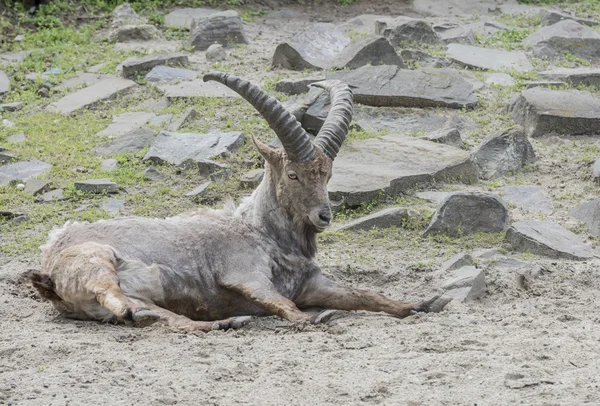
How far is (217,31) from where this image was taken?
1502 centimetres

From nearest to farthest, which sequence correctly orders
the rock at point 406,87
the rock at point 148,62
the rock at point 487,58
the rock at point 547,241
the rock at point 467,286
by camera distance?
1. the rock at point 467,286
2. the rock at point 547,241
3. the rock at point 406,87
4. the rock at point 148,62
5. the rock at point 487,58

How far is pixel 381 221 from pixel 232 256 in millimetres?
2183

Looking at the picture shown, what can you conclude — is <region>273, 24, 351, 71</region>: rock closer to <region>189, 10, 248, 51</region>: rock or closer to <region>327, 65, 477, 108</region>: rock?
<region>327, 65, 477, 108</region>: rock

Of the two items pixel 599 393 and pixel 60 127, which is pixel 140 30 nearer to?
pixel 60 127

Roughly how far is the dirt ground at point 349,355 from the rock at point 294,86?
4.53 m

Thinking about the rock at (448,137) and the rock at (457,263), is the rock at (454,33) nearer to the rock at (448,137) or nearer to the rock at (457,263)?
the rock at (448,137)

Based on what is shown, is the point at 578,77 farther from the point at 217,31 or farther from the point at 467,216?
the point at 217,31

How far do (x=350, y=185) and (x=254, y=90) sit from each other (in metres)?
2.48

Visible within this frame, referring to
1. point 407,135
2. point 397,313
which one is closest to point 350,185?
point 407,135

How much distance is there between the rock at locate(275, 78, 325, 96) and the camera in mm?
12586

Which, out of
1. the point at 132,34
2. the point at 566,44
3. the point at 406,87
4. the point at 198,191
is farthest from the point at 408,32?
the point at 198,191

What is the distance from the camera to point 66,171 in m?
11.2

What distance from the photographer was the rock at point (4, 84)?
1371 centimetres

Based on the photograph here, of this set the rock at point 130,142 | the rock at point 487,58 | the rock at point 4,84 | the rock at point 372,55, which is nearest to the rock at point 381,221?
the rock at point 130,142
